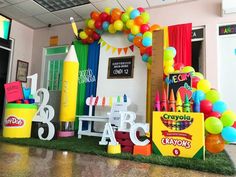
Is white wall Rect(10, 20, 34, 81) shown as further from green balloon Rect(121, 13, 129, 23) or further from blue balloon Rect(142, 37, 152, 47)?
blue balloon Rect(142, 37, 152, 47)

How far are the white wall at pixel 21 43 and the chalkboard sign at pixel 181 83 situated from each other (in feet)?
13.1

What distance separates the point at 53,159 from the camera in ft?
6.20

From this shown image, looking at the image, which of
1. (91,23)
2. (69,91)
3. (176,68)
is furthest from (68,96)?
(176,68)

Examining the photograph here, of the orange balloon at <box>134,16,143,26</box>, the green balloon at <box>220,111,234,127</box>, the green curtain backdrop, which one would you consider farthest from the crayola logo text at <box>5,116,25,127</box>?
the green balloon at <box>220,111,234,127</box>

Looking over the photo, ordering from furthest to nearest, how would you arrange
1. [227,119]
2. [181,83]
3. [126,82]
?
[126,82] < [181,83] < [227,119]

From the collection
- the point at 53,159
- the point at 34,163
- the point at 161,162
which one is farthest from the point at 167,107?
the point at 34,163

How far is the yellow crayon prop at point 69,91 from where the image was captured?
3486 millimetres

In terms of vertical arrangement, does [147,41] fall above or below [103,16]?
below

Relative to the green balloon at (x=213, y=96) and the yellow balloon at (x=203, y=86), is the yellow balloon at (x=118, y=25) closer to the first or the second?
the yellow balloon at (x=203, y=86)

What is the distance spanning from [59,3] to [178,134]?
3.53m

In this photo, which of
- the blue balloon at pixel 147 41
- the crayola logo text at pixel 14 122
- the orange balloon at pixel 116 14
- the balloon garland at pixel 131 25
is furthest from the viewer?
the orange balloon at pixel 116 14

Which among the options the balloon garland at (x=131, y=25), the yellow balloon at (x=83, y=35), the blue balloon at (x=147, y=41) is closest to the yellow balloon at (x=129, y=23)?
the balloon garland at (x=131, y=25)

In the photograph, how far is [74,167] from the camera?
1.64 m

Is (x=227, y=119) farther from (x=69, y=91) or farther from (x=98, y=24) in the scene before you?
(x=98, y=24)
